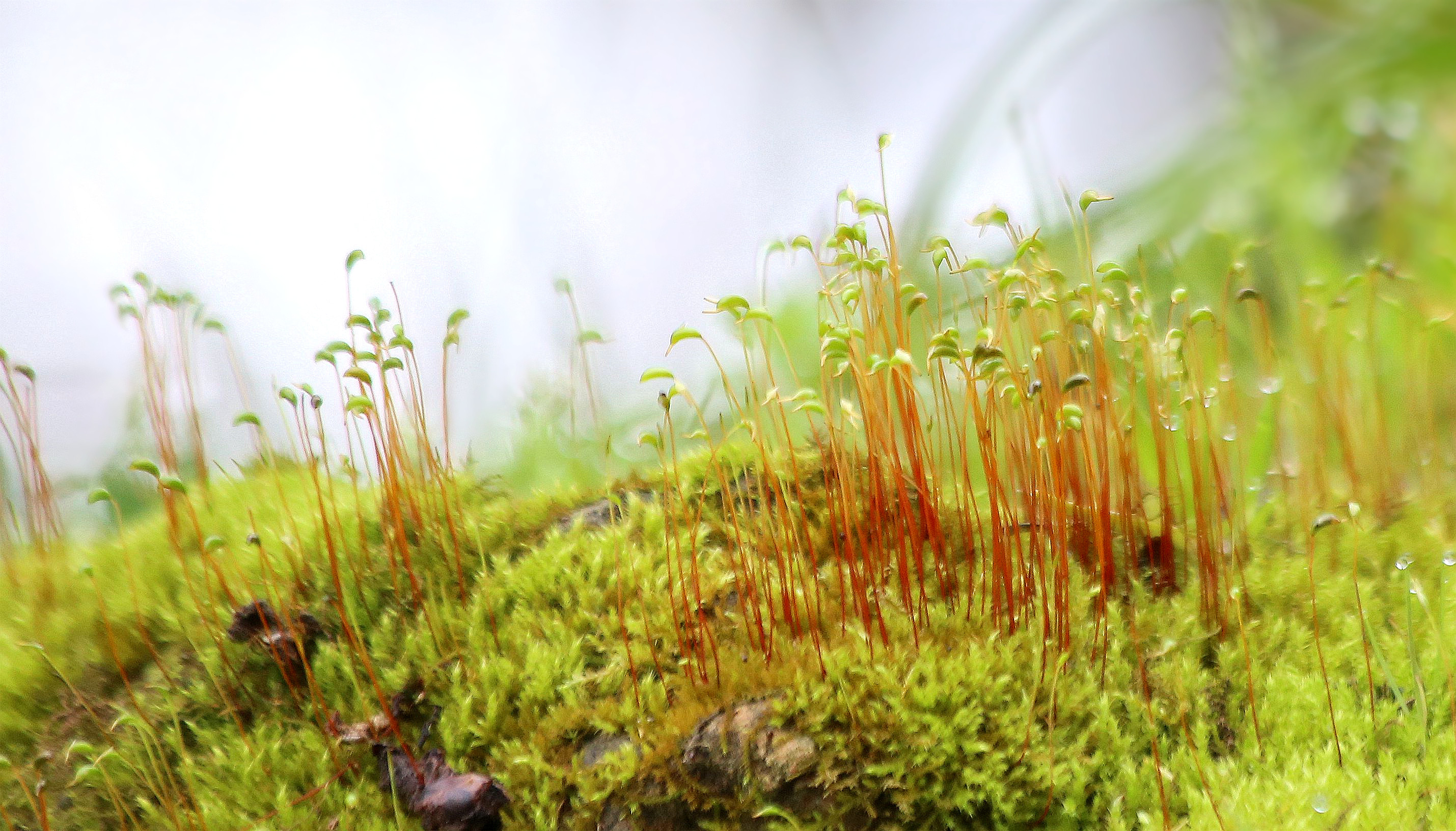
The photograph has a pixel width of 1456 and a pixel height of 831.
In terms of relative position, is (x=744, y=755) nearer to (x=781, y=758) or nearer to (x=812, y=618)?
(x=781, y=758)

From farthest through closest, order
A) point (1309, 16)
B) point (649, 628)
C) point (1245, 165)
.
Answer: point (1309, 16), point (1245, 165), point (649, 628)

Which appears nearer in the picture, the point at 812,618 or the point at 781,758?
the point at 781,758

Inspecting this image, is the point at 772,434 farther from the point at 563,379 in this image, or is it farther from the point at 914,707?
the point at 914,707

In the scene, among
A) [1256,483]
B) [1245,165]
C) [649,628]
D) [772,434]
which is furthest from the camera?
[1245,165]

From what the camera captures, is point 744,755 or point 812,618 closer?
point 744,755

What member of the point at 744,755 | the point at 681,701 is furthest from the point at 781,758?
the point at 681,701

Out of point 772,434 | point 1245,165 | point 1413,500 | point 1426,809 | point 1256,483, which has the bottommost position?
point 1426,809

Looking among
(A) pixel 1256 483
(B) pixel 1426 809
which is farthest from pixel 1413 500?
(B) pixel 1426 809

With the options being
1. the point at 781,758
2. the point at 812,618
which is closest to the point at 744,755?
the point at 781,758
